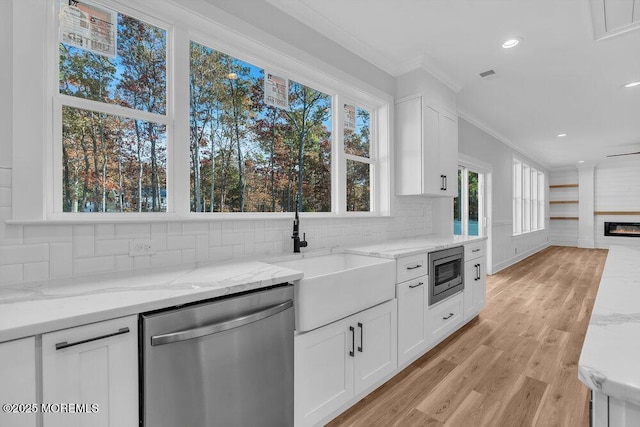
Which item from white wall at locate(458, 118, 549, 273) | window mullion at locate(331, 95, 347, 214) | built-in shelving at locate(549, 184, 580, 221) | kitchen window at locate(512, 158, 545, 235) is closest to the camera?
window mullion at locate(331, 95, 347, 214)

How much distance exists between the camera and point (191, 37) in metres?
1.89

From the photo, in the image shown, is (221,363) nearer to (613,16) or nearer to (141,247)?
(141,247)

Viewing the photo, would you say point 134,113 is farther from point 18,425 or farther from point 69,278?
point 18,425

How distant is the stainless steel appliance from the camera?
8.38ft

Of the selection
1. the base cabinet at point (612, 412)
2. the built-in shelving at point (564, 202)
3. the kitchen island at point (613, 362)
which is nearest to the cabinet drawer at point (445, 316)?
the kitchen island at point (613, 362)

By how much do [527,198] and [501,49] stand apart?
21.9ft

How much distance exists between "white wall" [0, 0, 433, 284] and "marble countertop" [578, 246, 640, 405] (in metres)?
1.72

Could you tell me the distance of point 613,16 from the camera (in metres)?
2.34

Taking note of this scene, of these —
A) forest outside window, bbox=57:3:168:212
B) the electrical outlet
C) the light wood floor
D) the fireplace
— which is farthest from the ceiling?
the fireplace

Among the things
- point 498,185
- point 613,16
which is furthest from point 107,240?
point 498,185

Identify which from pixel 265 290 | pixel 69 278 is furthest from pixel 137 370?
pixel 69 278

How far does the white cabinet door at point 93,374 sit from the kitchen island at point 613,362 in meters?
1.28

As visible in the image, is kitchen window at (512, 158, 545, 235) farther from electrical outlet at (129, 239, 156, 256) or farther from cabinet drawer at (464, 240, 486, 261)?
electrical outlet at (129, 239, 156, 256)

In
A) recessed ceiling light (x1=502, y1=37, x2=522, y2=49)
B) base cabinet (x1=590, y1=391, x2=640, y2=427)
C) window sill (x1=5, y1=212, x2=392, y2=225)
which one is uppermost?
recessed ceiling light (x1=502, y1=37, x2=522, y2=49)
